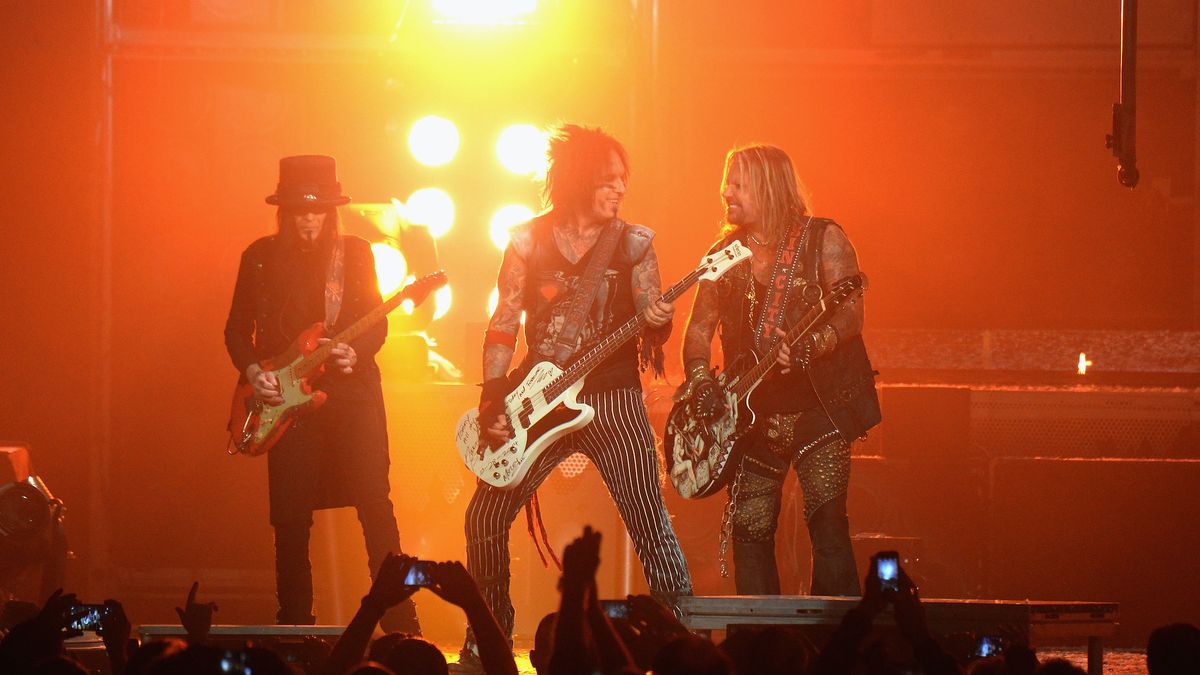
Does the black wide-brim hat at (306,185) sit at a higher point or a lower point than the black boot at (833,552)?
higher

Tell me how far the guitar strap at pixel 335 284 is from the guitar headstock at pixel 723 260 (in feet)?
5.13

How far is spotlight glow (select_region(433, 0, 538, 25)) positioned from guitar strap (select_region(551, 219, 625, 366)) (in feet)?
12.1

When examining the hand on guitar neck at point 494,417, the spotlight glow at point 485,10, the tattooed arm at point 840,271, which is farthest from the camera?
the spotlight glow at point 485,10

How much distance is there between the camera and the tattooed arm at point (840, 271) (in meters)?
6.12

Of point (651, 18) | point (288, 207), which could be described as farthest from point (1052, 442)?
point (288, 207)

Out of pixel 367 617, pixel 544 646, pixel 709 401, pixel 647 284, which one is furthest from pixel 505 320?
pixel 367 617

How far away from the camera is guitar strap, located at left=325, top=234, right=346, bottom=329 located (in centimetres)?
668

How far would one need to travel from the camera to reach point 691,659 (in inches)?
133

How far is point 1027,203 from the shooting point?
9953 mm

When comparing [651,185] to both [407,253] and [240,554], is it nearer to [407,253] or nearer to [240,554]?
[407,253]

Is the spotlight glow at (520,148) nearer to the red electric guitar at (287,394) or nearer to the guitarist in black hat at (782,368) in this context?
the red electric guitar at (287,394)

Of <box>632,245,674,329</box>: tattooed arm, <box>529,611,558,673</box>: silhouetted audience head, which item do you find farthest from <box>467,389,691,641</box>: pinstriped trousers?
<box>529,611,558,673</box>: silhouetted audience head

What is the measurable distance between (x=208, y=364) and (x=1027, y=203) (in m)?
5.11

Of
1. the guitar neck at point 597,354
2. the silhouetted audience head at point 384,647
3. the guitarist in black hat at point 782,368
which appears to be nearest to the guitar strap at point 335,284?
the guitar neck at point 597,354
